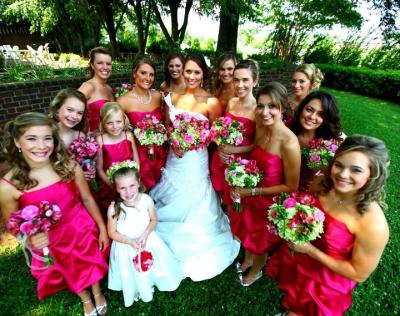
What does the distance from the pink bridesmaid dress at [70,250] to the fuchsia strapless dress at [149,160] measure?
4.45 ft

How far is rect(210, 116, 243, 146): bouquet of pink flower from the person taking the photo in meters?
3.47

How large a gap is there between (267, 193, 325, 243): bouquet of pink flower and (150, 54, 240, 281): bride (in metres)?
1.74

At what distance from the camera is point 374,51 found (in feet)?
68.2

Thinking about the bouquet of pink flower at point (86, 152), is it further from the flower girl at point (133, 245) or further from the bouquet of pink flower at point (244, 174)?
the bouquet of pink flower at point (244, 174)

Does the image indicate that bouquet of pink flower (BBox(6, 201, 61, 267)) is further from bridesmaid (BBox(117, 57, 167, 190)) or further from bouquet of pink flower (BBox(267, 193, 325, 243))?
bouquet of pink flower (BBox(267, 193, 325, 243))

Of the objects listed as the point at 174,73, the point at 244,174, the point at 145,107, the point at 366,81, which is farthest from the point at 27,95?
the point at 366,81

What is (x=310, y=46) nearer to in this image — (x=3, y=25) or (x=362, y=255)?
(x=362, y=255)

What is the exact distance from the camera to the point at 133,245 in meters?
3.02

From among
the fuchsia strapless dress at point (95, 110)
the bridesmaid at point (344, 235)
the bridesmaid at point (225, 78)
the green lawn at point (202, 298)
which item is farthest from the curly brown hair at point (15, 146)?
the bridesmaid at point (225, 78)

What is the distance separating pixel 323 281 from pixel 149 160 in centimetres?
289

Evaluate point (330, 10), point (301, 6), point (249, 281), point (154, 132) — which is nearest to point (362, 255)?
point (249, 281)

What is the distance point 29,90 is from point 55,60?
40.2 ft

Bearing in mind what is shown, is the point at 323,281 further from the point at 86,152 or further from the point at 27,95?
the point at 27,95

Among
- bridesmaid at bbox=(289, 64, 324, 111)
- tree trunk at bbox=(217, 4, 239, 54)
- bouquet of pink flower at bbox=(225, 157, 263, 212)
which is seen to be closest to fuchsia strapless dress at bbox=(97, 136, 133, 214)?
bouquet of pink flower at bbox=(225, 157, 263, 212)
